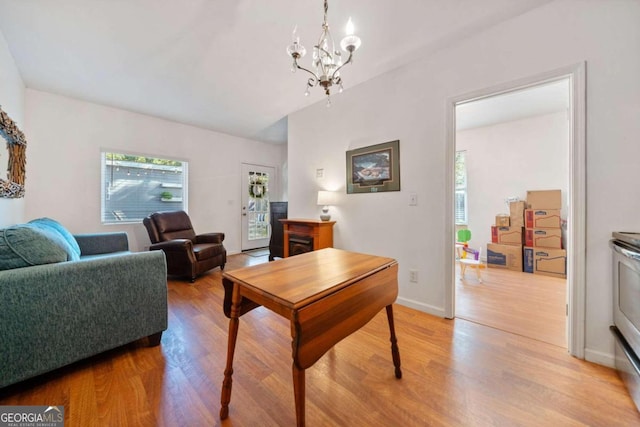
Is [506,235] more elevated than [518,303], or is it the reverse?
[506,235]

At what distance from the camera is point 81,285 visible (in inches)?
54.7

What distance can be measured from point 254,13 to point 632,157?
2.75 metres

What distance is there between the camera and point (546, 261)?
133 inches

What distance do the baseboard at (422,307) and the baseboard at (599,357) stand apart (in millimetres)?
898

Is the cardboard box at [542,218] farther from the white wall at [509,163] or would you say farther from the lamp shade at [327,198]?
the lamp shade at [327,198]

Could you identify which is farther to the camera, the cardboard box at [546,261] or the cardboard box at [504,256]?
the cardboard box at [504,256]

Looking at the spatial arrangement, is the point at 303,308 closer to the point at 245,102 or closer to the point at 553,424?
the point at 553,424

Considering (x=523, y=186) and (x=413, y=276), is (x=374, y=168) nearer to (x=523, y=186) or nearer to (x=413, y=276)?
(x=413, y=276)

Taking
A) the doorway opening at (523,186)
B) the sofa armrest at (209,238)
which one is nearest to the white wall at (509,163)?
the doorway opening at (523,186)

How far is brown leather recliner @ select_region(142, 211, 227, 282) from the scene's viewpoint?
10.1ft

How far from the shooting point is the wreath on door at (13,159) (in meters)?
1.94

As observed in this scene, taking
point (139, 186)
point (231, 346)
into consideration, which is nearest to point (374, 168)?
point (231, 346)

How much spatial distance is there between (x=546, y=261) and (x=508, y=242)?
1.67 ft

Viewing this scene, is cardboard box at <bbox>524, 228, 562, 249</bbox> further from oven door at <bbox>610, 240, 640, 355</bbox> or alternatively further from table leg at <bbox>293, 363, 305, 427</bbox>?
table leg at <bbox>293, 363, 305, 427</bbox>
